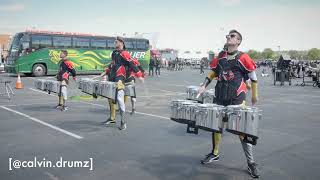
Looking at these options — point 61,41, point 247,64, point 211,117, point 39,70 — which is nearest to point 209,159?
point 211,117

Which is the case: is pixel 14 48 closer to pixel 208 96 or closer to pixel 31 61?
pixel 31 61

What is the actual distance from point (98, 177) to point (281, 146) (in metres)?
3.90

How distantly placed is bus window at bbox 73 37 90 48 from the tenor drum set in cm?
2743

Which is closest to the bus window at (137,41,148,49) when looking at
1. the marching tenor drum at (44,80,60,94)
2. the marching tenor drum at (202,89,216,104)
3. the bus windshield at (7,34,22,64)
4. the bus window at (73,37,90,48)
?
the bus window at (73,37,90,48)

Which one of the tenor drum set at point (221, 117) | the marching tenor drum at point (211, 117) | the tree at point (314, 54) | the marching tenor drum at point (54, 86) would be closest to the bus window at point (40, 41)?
the marching tenor drum at point (54, 86)

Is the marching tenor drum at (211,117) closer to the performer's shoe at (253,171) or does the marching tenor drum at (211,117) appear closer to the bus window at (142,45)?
the performer's shoe at (253,171)

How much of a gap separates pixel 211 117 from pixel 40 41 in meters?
26.7

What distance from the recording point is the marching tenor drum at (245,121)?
4992 millimetres

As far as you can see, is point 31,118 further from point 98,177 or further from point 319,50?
point 319,50

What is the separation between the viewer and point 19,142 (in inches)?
288

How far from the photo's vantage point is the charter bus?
28.8 metres

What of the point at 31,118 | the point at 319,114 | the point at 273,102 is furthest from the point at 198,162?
the point at 273,102

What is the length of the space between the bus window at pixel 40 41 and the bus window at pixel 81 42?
2.36 metres

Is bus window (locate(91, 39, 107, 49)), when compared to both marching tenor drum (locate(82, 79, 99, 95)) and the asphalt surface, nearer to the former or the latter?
the asphalt surface
